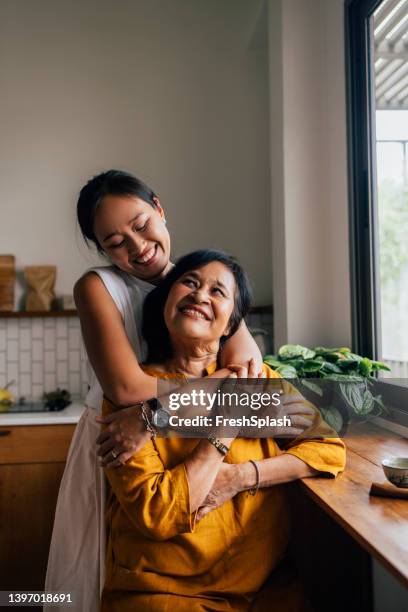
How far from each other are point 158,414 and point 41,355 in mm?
2093

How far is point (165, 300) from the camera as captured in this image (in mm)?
1452

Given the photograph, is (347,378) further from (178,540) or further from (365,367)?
(178,540)

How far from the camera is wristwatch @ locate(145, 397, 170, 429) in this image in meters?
1.29

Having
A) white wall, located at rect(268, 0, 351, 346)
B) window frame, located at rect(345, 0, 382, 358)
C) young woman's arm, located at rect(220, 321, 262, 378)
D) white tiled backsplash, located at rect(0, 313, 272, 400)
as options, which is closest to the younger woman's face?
young woman's arm, located at rect(220, 321, 262, 378)

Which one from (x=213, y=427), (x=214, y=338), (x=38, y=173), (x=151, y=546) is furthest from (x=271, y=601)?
(x=38, y=173)

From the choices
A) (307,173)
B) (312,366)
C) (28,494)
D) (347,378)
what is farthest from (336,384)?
(28,494)

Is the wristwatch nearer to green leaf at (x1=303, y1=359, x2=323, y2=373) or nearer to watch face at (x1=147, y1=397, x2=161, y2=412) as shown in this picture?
watch face at (x1=147, y1=397, x2=161, y2=412)

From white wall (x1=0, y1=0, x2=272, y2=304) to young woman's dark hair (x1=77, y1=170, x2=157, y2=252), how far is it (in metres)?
1.84

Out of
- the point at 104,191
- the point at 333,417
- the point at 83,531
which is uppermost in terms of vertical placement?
the point at 104,191

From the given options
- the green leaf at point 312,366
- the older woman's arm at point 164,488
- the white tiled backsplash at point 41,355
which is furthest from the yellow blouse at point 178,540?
the white tiled backsplash at point 41,355

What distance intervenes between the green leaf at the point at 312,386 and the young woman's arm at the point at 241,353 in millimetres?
431

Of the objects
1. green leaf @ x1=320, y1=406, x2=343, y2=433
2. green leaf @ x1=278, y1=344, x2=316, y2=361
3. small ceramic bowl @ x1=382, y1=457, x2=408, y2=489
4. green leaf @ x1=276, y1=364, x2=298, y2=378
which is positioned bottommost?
small ceramic bowl @ x1=382, y1=457, x2=408, y2=489

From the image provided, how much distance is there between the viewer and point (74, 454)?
1.69 m

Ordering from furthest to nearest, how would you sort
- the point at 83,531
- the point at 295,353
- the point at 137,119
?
the point at 137,119 < the point at 295,353 < the point at 83,531
